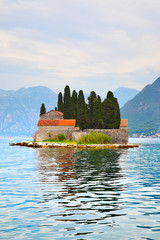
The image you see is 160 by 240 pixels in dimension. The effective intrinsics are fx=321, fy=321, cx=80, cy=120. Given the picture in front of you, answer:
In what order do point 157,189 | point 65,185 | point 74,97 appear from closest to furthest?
point 157,189
point 65,185
point 74,97

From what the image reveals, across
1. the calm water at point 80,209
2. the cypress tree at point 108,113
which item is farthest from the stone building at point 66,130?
the calm water at point 80,209

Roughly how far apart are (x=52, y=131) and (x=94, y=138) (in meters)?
14.3

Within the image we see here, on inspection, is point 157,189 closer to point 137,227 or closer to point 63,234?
point 137,227

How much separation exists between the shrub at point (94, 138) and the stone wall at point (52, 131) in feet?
18.7

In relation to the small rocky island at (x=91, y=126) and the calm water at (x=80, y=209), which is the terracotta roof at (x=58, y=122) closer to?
the small rocky island at (x=91, y=126)

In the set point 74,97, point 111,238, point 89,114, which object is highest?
point 74,97

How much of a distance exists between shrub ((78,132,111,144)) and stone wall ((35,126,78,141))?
5.70m

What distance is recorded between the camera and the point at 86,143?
89.9m

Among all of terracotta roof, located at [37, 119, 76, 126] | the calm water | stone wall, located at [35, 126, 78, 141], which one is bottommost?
the calm water

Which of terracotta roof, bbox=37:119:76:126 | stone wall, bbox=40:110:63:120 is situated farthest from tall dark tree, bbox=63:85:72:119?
terracotta roof, bbox=37:119:76:126

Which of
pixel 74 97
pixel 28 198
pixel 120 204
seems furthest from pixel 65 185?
pixel 74 97

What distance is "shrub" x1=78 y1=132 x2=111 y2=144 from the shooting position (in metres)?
90.1

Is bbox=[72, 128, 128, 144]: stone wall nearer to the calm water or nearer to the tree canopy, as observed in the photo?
the tree canopy

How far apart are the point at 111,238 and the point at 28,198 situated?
24.8 feet
